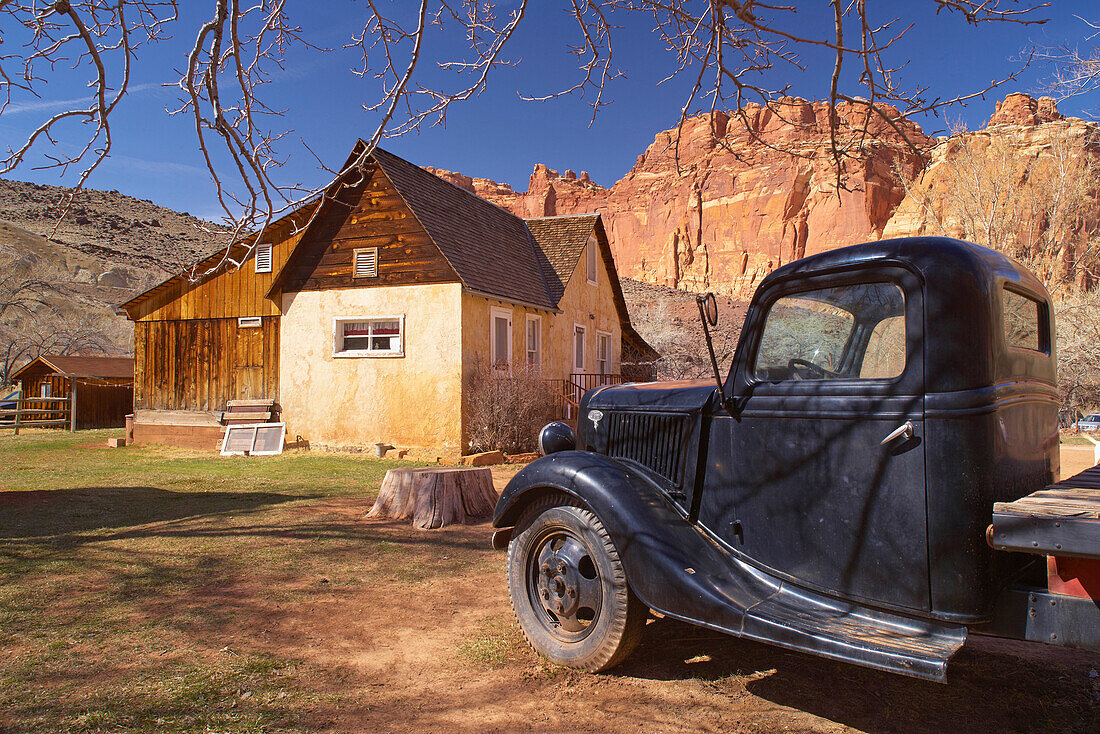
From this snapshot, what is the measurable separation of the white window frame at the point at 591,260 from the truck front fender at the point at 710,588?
16451mm

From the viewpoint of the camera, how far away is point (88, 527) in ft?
22.8

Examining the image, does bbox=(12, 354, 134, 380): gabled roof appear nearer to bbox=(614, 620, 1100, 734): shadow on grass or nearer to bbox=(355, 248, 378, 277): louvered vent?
bbox=(355, 248, 378, 277): louvered vent

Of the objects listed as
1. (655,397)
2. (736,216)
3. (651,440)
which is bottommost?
(651,440)

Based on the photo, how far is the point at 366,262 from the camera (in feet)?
49.5

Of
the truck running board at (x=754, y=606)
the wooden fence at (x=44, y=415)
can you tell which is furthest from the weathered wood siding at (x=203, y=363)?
the truck running board at (x=754, y=606)

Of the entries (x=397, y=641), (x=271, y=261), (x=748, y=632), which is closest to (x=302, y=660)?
(x=397, y=641)

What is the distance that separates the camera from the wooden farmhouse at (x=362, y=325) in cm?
1441

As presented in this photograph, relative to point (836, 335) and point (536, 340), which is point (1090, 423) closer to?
point (536, 340)

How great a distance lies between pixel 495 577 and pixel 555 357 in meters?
12.8

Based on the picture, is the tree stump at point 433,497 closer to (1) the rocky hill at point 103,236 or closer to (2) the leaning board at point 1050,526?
(2) the leaning board at point 1050,526

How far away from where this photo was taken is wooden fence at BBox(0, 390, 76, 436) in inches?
985

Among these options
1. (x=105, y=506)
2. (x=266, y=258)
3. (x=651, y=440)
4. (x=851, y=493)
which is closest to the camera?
(x=851, y=493)

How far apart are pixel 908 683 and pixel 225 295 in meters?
16.8

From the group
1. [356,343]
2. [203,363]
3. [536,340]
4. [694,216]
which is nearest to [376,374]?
[356,343]
